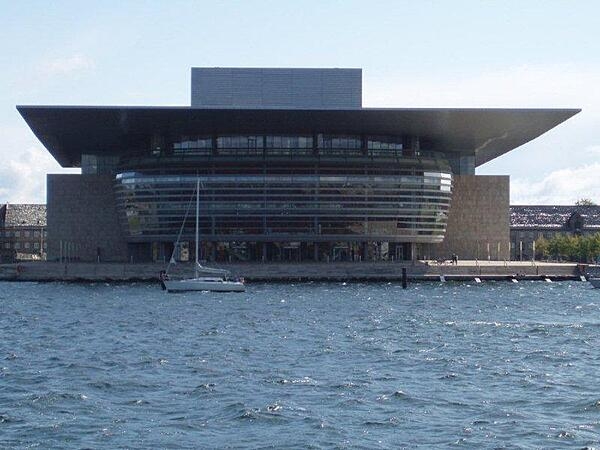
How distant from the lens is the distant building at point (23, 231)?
175250 millimetres

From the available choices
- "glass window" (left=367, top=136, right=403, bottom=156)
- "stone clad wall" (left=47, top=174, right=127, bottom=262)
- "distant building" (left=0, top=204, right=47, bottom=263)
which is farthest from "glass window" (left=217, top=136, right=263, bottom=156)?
"distant building" (left=0, top=204, right=47, bottom=263)

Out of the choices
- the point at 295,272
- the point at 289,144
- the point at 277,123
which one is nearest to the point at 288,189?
the point at 289,144

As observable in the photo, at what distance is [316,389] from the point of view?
33750mm

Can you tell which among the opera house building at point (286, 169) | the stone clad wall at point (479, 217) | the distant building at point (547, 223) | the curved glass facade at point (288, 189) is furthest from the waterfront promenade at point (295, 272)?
the distant building at point (547, 223)

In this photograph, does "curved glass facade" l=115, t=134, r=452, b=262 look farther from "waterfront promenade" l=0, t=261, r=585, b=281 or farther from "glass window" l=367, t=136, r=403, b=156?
"waterfront promenade" l=0, t=261, r=585, b=281

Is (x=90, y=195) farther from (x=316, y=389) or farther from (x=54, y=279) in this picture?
(x=316, y=389)

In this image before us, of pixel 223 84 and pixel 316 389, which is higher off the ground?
pixel 223 84

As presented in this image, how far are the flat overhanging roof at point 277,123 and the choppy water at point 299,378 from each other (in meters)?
43.2

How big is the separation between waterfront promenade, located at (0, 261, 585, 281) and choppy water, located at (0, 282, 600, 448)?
3769cm

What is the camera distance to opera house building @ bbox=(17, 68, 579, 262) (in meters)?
113

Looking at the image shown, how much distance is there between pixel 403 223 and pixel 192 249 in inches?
847

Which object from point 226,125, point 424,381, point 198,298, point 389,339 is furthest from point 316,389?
point 226,125

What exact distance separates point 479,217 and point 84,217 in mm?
42686

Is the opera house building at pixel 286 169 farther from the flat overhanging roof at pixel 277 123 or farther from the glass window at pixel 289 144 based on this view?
the flat overhanging roof at pixel 277 123
